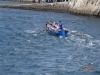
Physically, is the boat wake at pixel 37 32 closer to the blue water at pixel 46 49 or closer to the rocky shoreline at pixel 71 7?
the blue water at pixel 46 49

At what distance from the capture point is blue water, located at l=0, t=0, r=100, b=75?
38469 millimetres

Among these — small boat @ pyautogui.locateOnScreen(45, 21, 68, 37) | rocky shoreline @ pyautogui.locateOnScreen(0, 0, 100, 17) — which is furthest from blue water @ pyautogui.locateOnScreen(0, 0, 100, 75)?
rocky shoreline @ pyautogui.locateOnScreen(0, 0, 100, 17)

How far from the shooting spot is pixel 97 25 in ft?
240

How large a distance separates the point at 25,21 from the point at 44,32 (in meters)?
16.4

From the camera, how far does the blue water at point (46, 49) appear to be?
38.5 metres

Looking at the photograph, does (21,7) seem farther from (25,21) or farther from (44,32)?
(44,32)

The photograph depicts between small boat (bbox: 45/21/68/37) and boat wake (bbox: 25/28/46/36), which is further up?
small boat (bbox: 45/21/68/37)

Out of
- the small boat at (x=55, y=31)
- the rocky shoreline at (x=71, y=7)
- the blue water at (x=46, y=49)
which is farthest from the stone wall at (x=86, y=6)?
the small boat at (x=55, y=31)

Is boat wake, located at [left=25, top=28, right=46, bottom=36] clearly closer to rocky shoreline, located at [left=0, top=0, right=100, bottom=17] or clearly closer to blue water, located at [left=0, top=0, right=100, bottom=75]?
blue water, located at [left=0, top=0, right=100, bottom=75]

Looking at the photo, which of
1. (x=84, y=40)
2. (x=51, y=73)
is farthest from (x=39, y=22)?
(x=51, y=73)

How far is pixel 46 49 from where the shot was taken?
158 ft

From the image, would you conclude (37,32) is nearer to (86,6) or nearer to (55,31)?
(55,31)

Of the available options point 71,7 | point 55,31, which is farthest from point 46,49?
point 71,7

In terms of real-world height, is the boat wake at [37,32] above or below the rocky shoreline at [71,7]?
above
